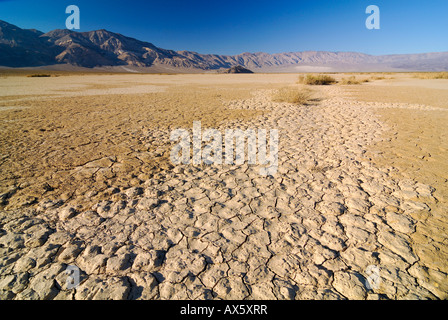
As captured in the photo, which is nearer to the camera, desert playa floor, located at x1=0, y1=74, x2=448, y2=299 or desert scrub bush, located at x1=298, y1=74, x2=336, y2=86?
desert playa floor, located at x1=0, y1=74, x2=448, y2=299

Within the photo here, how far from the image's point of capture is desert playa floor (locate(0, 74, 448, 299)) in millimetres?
1382

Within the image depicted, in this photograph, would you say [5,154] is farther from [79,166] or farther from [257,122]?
[257,122]

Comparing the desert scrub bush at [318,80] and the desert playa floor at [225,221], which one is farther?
the desert scrub bush at [318,80]

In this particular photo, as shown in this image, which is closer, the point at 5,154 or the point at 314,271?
the point at 314,271

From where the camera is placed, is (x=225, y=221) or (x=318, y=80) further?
(x=318, y=80)

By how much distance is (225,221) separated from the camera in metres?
1.96

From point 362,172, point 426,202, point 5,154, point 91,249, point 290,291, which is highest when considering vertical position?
point 5,154

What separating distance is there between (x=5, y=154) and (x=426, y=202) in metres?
5.62

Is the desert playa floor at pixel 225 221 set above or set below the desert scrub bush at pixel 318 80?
below

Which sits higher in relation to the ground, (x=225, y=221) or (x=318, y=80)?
(x=318, y=80)

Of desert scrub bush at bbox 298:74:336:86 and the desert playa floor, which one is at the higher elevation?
desert scrub bush at bbox 298:74:336:86

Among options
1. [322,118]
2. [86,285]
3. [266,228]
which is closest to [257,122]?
[322,118]

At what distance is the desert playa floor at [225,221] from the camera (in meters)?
1.38

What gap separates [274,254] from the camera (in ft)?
5.26
